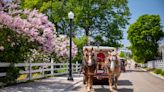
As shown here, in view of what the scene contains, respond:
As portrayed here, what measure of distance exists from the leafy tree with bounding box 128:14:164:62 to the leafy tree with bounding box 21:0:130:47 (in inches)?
660

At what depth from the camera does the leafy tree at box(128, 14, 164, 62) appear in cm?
7631

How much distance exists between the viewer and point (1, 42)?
19953mm

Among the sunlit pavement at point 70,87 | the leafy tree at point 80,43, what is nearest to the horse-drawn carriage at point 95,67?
the sunlit pavement at point 70,87

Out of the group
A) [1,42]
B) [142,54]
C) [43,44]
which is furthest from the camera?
[142,54]

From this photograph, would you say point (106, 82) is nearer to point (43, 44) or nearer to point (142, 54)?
point (43, 44)

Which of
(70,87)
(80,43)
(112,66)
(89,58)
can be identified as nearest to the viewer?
(89,58)

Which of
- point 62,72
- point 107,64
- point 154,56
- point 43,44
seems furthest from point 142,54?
point 107,64

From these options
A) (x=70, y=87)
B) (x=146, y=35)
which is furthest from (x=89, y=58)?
(x=146, y=35)

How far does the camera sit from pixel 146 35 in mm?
76875

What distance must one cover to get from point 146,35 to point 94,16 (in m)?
21.1

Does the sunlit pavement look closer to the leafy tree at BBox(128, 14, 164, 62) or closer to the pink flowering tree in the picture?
the pink flowering tree

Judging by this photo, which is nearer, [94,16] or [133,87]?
[133,87]

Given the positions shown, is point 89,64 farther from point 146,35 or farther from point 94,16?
point 146,35

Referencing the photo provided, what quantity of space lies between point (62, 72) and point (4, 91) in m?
19.8
